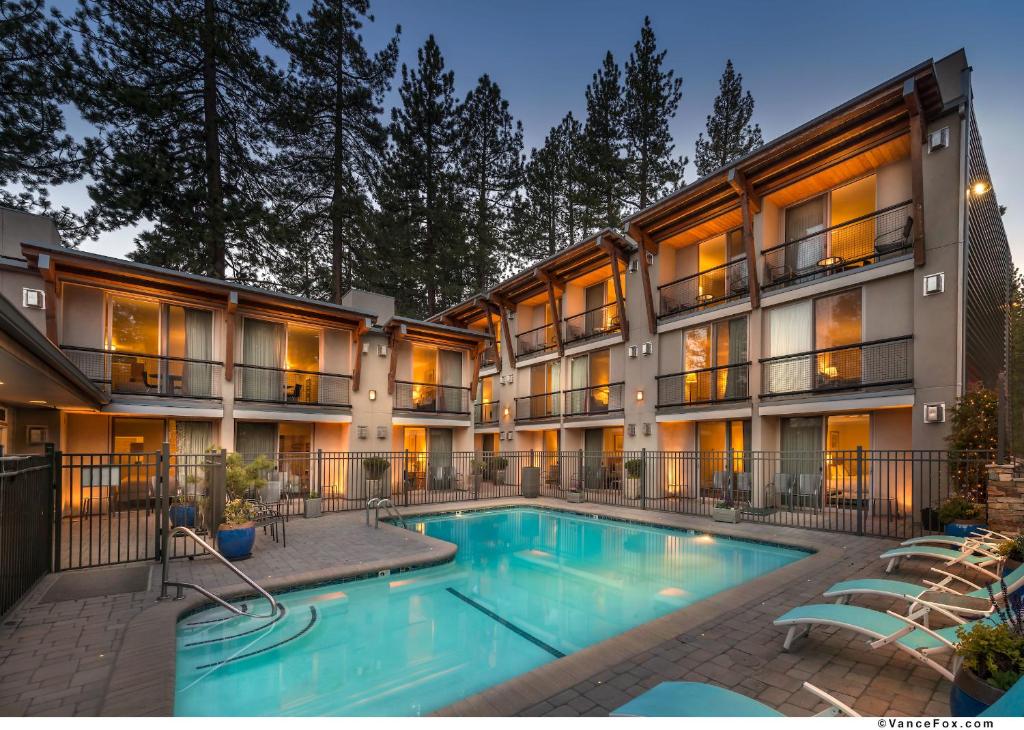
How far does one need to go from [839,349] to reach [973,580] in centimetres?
741

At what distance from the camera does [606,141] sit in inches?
941

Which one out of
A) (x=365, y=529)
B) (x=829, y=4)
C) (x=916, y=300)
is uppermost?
(x=829, y=4)

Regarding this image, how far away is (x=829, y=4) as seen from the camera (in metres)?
8.95

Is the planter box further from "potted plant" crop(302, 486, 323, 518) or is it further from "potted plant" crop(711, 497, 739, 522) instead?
"potted plant" crop(302, 486, 323, 518)

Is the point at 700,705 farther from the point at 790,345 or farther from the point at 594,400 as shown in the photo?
the point at 594,400

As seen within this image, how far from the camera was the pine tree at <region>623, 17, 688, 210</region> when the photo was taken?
883 inches

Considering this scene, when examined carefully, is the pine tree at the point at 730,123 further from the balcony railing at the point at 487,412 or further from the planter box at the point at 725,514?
the planter box at the point at 725,514

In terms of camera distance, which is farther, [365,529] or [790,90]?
[790,90]

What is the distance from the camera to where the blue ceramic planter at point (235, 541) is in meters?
8.01

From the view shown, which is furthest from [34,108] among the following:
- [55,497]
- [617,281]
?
[617,281]

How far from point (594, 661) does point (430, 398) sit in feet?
53.3

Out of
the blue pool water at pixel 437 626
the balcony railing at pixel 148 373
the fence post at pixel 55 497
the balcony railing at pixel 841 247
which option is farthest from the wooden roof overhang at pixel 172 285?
the balcony railing at pixel 841 247
